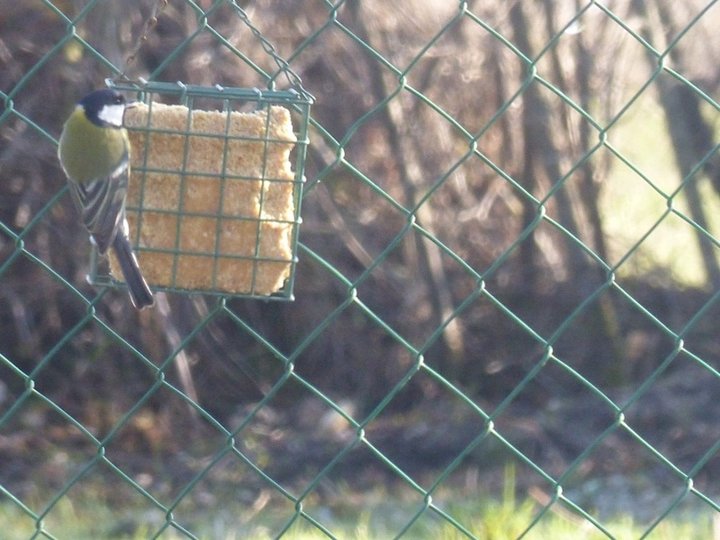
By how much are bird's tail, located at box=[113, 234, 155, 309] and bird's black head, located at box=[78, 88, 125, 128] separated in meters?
0.27

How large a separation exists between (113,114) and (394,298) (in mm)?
4545

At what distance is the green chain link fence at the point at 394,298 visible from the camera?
A: 5.98m

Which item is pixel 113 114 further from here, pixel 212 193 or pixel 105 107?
pixel 212 193

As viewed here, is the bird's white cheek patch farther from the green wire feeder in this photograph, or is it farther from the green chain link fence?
the green chain link fence

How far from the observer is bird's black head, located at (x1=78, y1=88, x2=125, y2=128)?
2645 millimetres

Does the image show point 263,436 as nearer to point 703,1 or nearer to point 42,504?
point 42,504

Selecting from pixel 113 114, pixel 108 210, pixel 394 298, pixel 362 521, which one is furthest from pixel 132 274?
pixel 394 298

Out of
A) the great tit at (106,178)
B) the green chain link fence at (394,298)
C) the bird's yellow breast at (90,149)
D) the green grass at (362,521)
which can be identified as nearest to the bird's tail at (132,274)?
the great tit at (106,178)

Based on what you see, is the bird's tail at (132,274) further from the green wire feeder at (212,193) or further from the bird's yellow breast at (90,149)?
the bird's yellow breast at (90,149)

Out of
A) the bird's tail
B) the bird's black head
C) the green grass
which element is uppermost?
the bird's black head

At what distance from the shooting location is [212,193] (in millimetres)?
2662

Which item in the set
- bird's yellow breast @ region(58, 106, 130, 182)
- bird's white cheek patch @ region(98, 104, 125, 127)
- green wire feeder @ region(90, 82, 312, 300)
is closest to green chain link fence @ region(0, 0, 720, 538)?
bird's yellow breast @ region(58, 106, 130, 182)

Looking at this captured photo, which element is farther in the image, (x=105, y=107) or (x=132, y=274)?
(x=105, y=107)

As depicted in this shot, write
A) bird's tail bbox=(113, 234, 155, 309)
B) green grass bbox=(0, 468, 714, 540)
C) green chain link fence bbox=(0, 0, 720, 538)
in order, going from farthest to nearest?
green chain link fence bbox=(0, 0, 720, 538) → green grass bbox=(0, 468, 714, 540) → bird's tail bbox=(113, 234, 155, 309)
